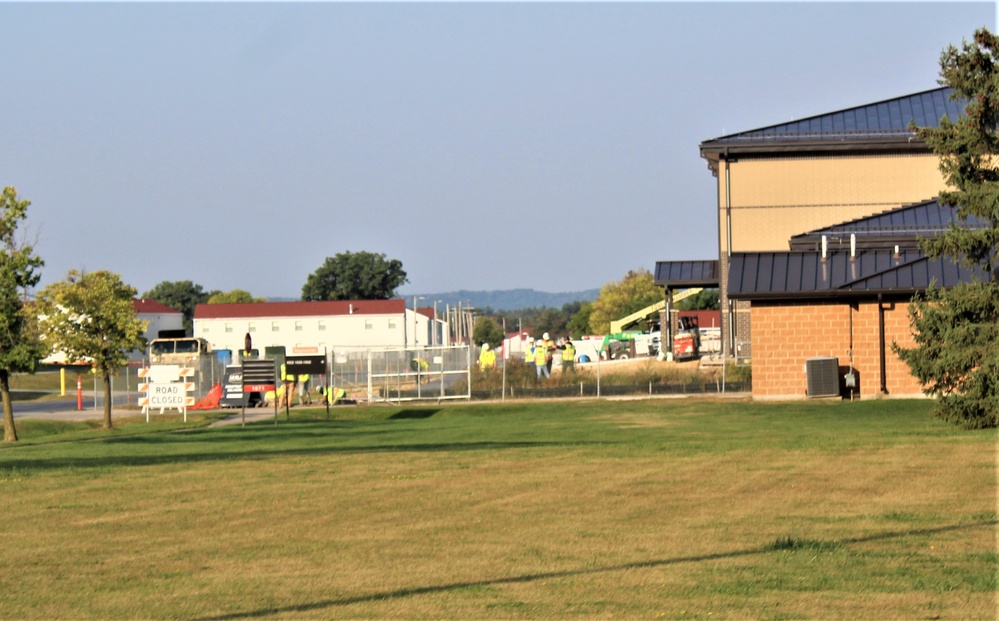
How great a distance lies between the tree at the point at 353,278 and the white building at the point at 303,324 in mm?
46814

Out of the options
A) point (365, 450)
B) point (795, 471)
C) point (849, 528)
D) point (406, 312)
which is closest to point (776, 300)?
point (365, 450)

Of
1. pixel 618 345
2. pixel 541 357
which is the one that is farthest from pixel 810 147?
pixel 618 345

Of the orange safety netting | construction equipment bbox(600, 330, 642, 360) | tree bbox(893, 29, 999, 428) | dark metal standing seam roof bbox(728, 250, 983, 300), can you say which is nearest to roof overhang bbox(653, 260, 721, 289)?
the orange safety netting

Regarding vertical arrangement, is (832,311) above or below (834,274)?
below

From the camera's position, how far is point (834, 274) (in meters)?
32.9

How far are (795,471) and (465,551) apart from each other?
659 centimetres

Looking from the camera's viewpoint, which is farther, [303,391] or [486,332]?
[486,332]

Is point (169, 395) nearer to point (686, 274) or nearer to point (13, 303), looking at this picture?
point (13, 303)

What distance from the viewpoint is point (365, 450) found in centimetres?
2148

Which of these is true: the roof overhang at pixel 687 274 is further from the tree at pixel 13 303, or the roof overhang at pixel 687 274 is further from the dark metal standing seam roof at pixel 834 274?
the tree at pixel 13 303

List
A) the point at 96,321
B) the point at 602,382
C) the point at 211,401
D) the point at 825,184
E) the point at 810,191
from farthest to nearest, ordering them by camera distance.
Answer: the point at 810,191, the point at 825,184, the point at 211,401, the point at 602,382, the point at 96,321

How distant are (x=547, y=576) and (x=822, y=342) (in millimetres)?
25094

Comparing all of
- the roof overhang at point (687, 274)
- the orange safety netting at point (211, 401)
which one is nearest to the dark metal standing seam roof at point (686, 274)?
the roof overhang at point (687, 274)

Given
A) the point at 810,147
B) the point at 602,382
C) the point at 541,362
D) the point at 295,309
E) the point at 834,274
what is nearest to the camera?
the point at 834,274
